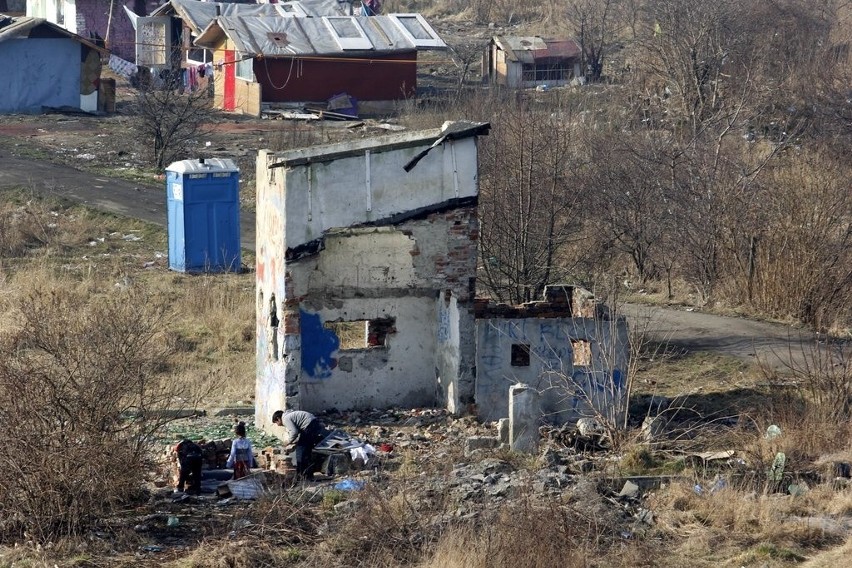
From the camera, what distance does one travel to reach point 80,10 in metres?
47.7

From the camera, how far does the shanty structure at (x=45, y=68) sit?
37531 millimetres

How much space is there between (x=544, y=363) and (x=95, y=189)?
15.1 metres

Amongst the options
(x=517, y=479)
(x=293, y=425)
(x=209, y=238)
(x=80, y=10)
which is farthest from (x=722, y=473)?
(x=80, y=10)

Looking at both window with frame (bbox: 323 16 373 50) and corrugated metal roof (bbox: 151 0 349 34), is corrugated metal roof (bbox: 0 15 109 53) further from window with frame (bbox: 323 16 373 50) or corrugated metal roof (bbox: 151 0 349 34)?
window with frame (bbox: 323 16 373 50)

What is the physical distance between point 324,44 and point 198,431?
26.7 metres

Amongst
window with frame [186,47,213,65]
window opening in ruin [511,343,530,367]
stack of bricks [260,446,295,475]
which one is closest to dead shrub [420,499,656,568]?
stack of bricks [260,446,295,475]

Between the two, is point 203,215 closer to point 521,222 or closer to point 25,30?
point 521,222

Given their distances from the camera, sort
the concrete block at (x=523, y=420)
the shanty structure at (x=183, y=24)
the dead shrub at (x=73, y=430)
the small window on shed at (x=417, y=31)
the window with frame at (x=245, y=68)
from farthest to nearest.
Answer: the shanty structure at (x=183, y=24) → the small window on shed at (x=417, y=31) → the window with frame at (x=245, y=68) → the concrete block at (x=523, y=420) → the dead shrub at (x=73, y=430)

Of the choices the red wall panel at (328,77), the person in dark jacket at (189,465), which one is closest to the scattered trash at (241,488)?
the person in dark jacket at (189,465)

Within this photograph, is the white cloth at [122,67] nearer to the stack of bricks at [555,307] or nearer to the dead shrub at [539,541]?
the stack of bricks at [555,307]

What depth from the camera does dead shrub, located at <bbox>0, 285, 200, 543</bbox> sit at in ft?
35.9

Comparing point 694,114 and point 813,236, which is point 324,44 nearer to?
point 694,114

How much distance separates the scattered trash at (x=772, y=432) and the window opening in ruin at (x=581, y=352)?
2.14 metres

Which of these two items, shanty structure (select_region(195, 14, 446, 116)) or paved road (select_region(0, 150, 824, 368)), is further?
shanty structure (select_region(195, 14, 446, 116))
